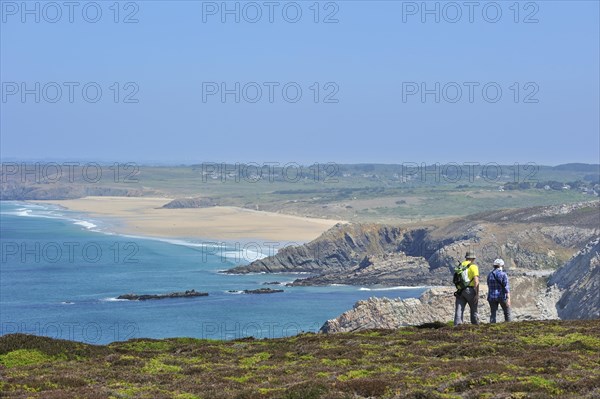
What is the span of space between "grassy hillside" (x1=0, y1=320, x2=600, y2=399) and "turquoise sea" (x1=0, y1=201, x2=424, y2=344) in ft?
148

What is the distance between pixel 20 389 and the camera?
2227 cm

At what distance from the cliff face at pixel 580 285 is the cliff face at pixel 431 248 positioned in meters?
42.2

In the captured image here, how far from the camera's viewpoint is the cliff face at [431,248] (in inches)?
4983

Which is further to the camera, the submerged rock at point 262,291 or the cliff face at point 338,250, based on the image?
the cliff face at point 338,250

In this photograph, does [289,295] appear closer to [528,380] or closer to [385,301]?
[385,301]

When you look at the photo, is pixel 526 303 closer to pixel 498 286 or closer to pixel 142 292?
pixel 498 286

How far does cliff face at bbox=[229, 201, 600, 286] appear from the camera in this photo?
126562mm

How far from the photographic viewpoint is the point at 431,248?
13825 cm

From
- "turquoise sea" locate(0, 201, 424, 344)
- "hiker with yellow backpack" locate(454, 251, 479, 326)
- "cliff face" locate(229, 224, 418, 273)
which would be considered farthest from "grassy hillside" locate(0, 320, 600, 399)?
"cliff face" locate(229, 224, 418, 273)

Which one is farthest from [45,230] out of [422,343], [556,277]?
[422,343]

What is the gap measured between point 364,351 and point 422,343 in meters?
2.33

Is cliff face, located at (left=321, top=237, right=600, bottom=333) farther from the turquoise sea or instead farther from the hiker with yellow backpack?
the hiker with yellow backpack

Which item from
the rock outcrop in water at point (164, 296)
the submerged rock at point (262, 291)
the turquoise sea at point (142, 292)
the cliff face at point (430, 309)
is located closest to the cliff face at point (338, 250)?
the turquoise sea at point (142, 292)

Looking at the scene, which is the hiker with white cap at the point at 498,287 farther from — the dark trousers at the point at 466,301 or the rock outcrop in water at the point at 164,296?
the rock outcrop in water at the point at 164,296
